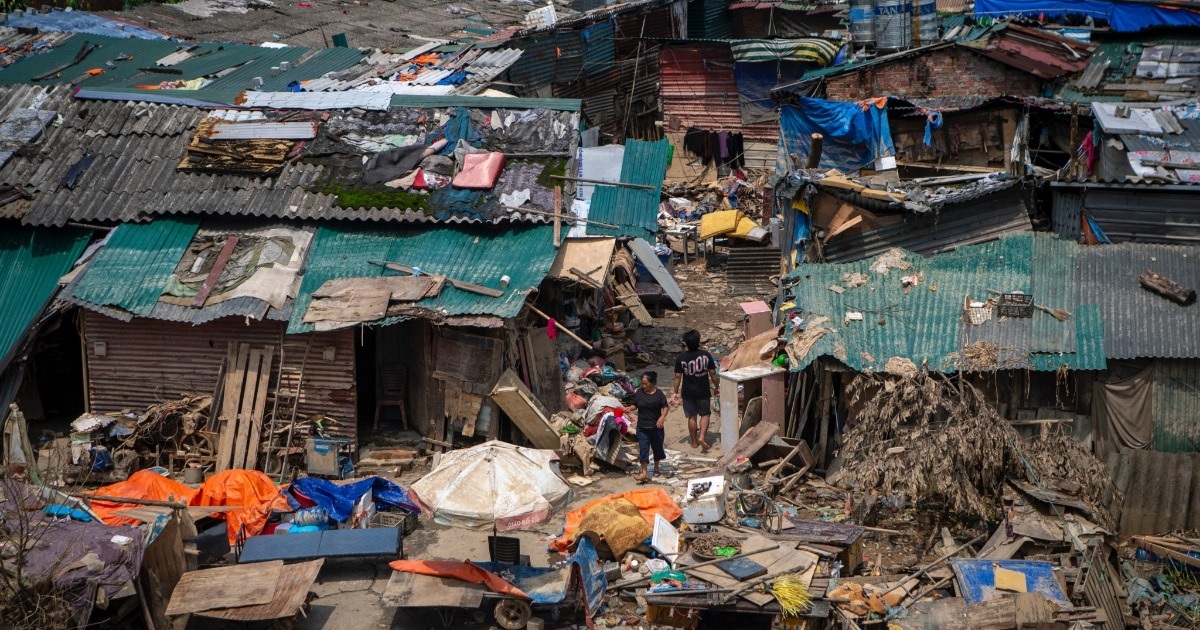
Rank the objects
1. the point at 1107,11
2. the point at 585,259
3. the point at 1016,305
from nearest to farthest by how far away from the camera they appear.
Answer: the point at 1016,305
the point at 585,259
the point at 1107,11

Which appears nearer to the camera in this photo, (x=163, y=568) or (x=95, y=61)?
(x=163, y=568)

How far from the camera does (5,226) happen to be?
1498cm

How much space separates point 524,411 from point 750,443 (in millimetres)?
2667

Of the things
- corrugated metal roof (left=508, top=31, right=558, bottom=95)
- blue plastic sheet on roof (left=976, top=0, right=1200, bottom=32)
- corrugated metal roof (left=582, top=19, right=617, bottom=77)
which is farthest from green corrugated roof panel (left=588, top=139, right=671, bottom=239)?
corrugated metal roof (left=582, top=19, right=617, bottom=77)

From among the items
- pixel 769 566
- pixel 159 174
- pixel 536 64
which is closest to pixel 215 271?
pixel 159 174

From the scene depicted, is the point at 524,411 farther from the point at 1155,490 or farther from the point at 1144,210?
the point at 1144,210

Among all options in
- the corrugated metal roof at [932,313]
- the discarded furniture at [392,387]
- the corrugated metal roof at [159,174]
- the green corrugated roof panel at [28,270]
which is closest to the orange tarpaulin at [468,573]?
the corrugated metal roof at [932,313]

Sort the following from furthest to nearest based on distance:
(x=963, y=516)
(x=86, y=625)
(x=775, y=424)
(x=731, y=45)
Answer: (x=731, y=45) < (x=775, y=424) < (x=963, y=516) < (x=86, y=625)

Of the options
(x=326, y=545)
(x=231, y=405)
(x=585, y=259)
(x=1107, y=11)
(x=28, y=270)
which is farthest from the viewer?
(x=1107, y=11)

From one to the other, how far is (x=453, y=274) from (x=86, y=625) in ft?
20.7

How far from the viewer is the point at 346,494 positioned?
472 inches

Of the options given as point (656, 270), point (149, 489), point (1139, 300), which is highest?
point (656, 270)

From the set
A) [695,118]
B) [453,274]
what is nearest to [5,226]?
[453,274]

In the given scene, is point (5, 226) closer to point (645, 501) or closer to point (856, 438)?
point (645, 501)
